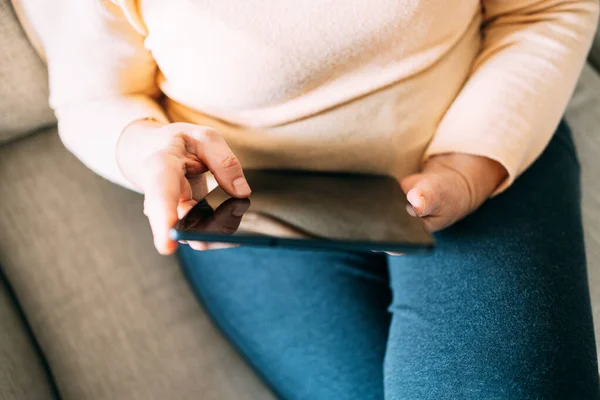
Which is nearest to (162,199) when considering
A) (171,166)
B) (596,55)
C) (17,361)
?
(171,166)

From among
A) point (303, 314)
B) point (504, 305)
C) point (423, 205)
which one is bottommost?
point (303, 314)

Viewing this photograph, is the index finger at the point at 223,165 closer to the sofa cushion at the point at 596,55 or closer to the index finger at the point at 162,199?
the index finger at the point at 162,199

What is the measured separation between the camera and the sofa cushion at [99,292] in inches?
24.8

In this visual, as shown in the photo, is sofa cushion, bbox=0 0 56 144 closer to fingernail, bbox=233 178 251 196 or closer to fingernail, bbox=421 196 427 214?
fingernail, bbox=233 178 251 196

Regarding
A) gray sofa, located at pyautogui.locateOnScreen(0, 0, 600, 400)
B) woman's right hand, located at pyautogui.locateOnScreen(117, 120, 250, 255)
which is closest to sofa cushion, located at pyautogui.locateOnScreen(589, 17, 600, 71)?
gray sofa, located at pyautogui.locateOnScreen(0, 0, 600, 400)

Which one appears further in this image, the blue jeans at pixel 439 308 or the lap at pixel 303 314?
the lap at pixel 303 314

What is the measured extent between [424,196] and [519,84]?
0.69 ft

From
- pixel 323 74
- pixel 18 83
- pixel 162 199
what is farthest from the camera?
pixel 18 83

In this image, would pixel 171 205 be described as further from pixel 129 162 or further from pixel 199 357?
pixel 199 357

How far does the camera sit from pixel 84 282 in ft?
2.18

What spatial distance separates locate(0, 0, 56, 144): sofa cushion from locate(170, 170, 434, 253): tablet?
1.08 ft

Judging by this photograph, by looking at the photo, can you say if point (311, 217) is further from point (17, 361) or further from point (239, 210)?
point (17, 361)

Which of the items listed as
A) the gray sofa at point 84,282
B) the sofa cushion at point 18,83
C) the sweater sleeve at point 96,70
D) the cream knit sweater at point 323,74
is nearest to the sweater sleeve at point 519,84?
the cream knit sweater at point 323,74

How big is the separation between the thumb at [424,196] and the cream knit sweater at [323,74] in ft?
0.20
